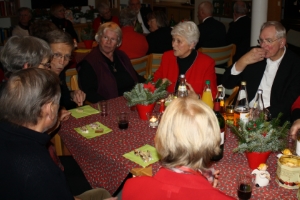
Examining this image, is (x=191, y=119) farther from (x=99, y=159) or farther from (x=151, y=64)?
(x=151, y=64)

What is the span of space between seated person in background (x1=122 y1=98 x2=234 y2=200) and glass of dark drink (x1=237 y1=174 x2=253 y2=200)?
1.05 ft

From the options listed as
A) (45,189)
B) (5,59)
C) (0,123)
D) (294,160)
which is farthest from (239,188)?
(5,59)

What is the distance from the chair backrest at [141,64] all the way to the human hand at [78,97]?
90 cm

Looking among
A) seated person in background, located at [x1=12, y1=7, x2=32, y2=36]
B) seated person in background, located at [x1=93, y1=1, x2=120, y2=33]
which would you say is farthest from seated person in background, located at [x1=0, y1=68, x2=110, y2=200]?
seated person in background, located at [x1=93, y1=1, x2=120, y2=33]

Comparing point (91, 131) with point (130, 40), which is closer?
point (91, 131)

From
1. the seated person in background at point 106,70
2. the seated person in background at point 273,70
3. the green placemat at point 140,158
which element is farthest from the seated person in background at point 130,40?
the green placemat at point 140,158

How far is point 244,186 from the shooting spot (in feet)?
5.03

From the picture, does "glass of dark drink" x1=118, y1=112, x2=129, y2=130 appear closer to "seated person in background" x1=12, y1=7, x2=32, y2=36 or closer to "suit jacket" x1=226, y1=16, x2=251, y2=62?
"suit jacket" x1=226, y1=16, x2=251, y2=62

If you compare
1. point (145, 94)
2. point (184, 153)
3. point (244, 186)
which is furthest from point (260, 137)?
point (145, 94)

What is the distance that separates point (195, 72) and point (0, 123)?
6.55 feet

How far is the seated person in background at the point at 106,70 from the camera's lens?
3146 mm

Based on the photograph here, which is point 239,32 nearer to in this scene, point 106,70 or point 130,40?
point 130,40

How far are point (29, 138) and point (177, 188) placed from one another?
670mm

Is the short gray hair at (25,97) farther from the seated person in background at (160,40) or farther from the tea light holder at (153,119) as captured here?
the seated person in background at (160,40)
